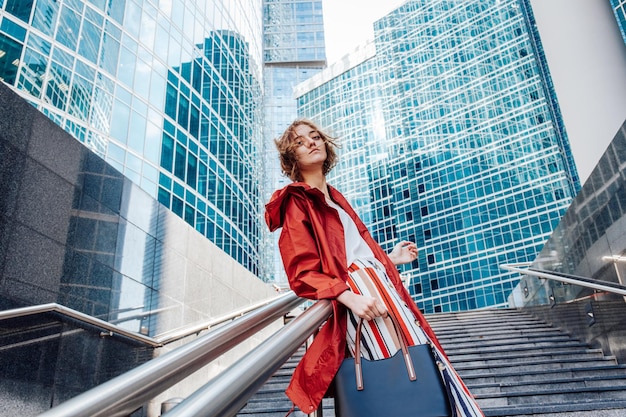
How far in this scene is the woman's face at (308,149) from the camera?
2.05m

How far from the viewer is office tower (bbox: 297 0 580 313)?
49.3 m

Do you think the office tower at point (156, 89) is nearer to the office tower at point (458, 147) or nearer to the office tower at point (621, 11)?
the office tower at point (621, 11)

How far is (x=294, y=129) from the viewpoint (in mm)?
2115

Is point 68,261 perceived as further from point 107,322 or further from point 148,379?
point 148,379

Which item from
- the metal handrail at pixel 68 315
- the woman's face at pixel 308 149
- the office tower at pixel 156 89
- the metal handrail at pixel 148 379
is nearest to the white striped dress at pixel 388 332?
the metal handrail at pixel 148 379

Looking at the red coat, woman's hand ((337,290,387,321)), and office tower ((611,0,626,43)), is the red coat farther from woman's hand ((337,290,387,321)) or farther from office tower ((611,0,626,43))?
office tower ((611,0,626,43))

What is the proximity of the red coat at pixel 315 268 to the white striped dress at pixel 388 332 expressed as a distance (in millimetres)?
52

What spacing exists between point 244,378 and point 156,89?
63.4ft

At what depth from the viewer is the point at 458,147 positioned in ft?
183

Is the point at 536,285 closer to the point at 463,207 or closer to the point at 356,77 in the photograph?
the point at 463,207

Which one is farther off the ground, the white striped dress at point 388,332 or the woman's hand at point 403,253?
the woman's hand at point 403,253

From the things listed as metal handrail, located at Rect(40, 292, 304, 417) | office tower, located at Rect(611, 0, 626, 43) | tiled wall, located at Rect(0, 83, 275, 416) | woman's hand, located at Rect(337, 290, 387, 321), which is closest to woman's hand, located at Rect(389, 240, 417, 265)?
woman's hand, located at Rect(337, 290, 387, 321)

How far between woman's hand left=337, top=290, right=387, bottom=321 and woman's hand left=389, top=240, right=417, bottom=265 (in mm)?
813

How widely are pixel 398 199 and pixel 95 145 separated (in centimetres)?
4814
